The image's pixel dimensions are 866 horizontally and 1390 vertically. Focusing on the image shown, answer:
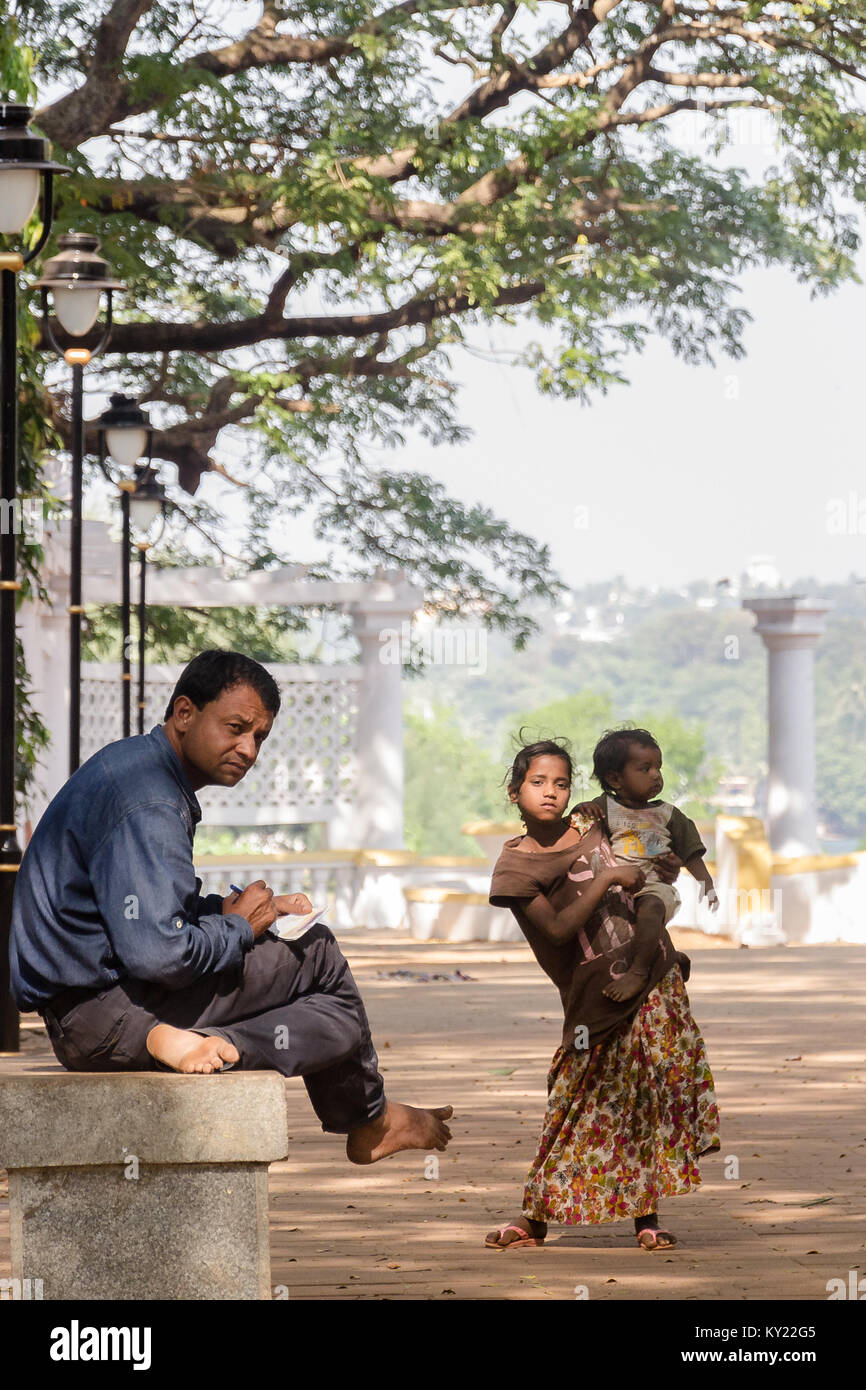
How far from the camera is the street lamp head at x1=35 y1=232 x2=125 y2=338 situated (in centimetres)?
1032

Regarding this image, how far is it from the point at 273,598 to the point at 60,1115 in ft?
52.1

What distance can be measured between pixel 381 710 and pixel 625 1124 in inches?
569

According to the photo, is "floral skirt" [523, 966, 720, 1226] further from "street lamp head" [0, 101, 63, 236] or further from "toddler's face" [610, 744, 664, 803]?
"street lamp head" [0, 101, 63, 236]

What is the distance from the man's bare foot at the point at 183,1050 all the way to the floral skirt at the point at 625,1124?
67.8 inches

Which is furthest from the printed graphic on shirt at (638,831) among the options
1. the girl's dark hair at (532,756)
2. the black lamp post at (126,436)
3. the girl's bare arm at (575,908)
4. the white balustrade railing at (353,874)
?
the white balustrade railing at (353,874)

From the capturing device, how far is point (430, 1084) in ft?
28.1

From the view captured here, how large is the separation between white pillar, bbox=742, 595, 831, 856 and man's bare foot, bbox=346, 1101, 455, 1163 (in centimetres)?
1476

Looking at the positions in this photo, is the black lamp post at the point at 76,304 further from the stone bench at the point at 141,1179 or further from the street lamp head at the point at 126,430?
the stone bench at the point at 141,1179

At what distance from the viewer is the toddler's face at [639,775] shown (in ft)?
17.9

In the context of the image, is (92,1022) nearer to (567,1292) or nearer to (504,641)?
(567,1292)

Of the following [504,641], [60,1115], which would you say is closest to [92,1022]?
[60,1115]

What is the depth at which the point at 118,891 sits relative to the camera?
367 cm

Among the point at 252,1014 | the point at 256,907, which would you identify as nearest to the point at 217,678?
the point at 256,907

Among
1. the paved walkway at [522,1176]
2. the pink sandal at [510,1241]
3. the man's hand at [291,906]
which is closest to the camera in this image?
the man's hand at [291,906]
